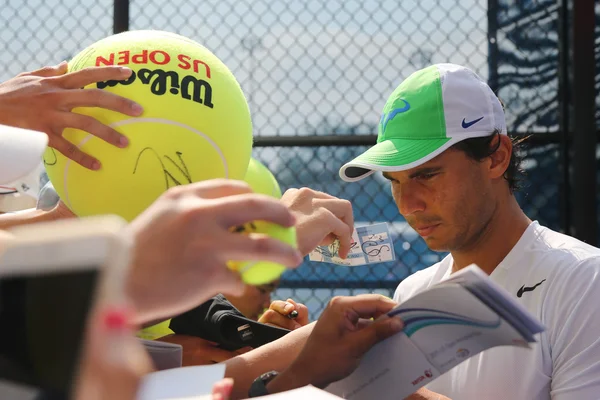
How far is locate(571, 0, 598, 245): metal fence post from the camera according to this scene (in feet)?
8.82

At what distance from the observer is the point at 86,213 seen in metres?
1.04

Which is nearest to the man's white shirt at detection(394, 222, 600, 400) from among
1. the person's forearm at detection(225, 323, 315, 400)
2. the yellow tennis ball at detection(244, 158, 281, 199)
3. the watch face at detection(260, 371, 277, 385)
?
the person's forearm at detection(225, 323, 315, 400)

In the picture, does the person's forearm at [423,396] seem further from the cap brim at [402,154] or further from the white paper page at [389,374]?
the cap brim at [402,154]

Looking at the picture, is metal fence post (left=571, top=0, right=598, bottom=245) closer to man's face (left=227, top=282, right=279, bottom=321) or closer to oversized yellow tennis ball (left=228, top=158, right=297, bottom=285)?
man's face (left=227, top=282, right=279, bottom=321)

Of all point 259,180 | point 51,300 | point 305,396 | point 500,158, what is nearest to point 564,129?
point 500,158

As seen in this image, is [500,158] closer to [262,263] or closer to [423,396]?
[423,396]

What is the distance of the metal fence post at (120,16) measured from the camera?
2.74 m

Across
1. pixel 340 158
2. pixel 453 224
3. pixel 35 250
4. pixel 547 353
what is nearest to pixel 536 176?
pixel 340 158

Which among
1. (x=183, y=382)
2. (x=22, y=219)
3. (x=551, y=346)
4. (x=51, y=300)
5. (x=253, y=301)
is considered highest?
(x=51, y=300)

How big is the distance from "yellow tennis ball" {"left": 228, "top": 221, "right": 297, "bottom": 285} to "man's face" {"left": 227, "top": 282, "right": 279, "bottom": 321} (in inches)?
42.0

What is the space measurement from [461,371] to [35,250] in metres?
1.36

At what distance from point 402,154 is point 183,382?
3.76ft

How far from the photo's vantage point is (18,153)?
0.84 m

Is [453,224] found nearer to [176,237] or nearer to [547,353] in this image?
[547,353]
